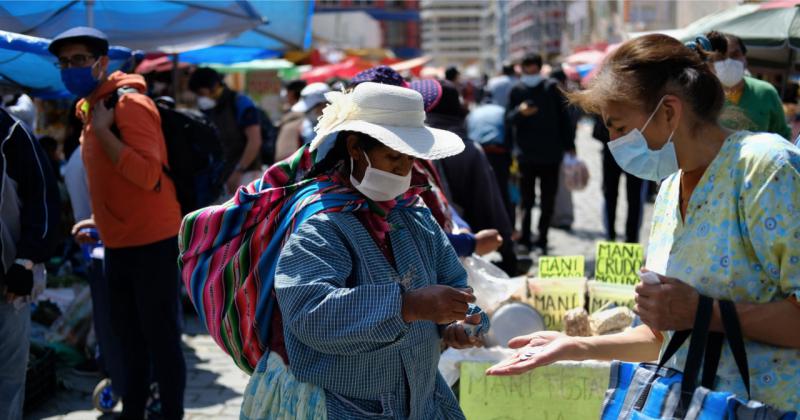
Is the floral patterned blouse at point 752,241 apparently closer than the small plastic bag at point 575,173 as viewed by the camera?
Yes

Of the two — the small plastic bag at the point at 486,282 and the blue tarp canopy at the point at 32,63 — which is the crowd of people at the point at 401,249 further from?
the blue tarp canopy at the point at 32,63

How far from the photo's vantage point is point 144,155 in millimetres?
4367

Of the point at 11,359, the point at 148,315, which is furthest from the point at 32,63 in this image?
the point at 11,359

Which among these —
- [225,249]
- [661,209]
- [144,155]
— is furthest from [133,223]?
[661,209]

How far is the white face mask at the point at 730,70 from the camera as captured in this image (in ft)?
17.0

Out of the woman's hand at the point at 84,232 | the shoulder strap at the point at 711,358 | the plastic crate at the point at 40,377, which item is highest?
the shoulder strap at the point at 711,358

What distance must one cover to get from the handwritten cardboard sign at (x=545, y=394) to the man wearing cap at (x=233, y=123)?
15.0 feet

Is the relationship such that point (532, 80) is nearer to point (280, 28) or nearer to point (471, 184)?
point (280, 28)

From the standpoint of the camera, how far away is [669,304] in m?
2.08

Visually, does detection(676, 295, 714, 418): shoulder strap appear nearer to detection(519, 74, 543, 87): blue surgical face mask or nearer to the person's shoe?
detection(519, 74, 543, 87): blue surgical face mask

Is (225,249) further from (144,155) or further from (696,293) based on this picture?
(144,155)

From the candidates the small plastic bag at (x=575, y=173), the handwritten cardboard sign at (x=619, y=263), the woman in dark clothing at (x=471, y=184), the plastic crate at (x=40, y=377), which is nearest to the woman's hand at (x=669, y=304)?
the woman in dark clothing at (x=471, y=184)

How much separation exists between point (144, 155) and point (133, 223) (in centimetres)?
34

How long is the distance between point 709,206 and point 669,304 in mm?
250
